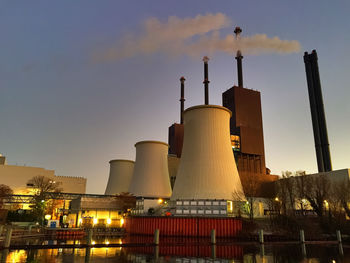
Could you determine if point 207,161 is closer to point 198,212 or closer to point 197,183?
Answer: point 197,183

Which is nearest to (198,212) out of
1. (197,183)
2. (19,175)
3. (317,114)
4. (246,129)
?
(197,183)

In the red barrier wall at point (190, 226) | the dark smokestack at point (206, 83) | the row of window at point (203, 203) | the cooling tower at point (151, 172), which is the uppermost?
the dark smokestack at point (206, 83)

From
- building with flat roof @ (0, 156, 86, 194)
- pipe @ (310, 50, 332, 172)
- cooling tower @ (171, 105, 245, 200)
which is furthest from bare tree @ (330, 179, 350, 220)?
building with flat roof @ (0, 156, 86, 194)

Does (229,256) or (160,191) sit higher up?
(160,191)

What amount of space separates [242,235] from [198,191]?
5.98 metres

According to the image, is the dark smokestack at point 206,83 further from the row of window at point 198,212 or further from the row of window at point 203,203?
the row of window at point 198,212

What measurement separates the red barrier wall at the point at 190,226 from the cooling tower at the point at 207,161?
3.42m

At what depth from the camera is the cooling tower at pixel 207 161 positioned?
80.6ft

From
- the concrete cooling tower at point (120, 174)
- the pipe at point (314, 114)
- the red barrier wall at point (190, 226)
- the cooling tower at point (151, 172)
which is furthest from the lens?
the pipe at point (314, 114)

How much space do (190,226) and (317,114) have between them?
108 feet

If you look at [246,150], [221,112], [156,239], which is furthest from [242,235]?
[246,150]

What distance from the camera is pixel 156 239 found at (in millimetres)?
14375

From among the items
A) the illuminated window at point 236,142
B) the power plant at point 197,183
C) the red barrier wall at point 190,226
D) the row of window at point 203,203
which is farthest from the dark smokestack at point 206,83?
the red barrier wall at point 190,226

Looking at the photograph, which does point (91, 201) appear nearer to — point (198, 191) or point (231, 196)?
point (198, 191)
